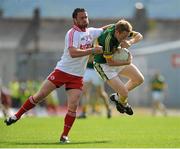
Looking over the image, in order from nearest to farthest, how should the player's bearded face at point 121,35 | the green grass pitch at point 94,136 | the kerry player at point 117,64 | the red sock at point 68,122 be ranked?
the green grass pitch at point 94,136 → the red sock at point 68,122 → the player's bearded face at point 121,35 → the kerry player at point 117,64

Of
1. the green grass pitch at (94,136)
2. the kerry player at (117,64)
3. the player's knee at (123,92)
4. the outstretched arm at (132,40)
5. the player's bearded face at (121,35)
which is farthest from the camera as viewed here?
the player's knee at (123,92)

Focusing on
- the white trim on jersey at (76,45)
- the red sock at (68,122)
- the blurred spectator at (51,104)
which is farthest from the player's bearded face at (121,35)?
the blurred spectator at (51,104)

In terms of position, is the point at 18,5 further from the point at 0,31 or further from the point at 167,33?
the point at 167,33

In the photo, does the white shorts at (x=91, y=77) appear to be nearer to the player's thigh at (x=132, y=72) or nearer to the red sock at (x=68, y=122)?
the player's thigh at (x=132, y=72)

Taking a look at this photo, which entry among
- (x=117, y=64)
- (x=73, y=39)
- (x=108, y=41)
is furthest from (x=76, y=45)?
(x=117, y=64)

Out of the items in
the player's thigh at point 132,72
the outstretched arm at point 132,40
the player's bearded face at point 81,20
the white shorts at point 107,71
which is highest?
the player's bearded face at point 81,20

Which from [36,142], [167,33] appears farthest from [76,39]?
[167,33]

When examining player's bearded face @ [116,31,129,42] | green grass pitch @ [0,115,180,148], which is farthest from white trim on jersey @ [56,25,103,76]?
green grass pitch @ [0,115,180,148]

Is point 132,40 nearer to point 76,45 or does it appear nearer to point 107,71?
point 107,71

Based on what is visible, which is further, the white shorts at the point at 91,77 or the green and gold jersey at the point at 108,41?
the white shorts at the point at 91,77

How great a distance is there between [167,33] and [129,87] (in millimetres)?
27593

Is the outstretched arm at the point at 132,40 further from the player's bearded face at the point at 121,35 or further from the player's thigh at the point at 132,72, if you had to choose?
the player's thigh at the point at 132,72

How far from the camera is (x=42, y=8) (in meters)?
34.4

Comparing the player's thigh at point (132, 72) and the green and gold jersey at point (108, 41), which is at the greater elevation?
the green and gold jersey at point (108, 41)
